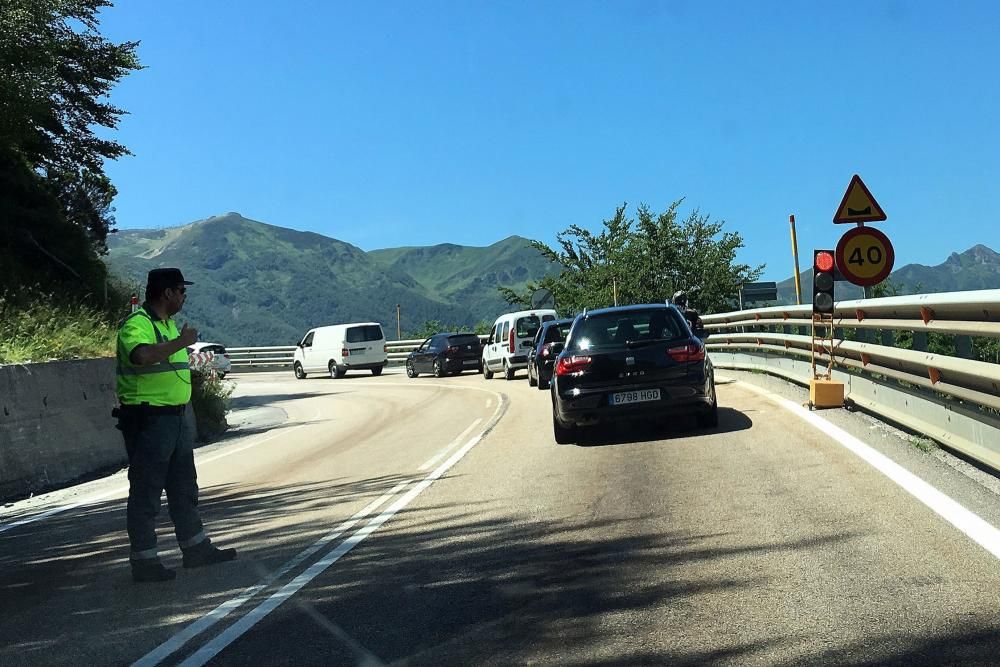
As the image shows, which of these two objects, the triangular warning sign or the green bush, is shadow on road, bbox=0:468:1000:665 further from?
the green bush

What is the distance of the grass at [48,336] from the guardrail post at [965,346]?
32.3ft

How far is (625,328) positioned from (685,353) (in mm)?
826

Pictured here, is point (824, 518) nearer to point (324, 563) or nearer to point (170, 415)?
point (324, 563)

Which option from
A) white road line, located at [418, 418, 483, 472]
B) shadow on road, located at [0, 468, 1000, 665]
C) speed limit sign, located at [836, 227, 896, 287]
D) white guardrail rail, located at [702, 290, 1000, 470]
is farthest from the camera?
speed limit sign, located at [836, 227, 896, 287]

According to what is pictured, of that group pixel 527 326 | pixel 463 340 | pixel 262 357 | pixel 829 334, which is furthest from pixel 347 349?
pixel 829 334

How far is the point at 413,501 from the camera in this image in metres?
8.71

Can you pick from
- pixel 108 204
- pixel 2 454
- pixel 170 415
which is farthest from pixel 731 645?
pixel 108 204

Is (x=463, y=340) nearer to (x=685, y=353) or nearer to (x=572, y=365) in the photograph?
(x=572, y=365)

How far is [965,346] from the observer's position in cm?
795

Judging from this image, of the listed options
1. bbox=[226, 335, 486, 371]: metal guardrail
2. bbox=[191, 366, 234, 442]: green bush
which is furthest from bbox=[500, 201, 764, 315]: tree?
bbox=[191, 366, 234, 442]: green bush

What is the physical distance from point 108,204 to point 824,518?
30.0m

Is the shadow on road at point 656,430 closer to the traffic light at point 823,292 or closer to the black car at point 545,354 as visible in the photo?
the traffic light at point 823,292

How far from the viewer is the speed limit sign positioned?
1244 centimetres

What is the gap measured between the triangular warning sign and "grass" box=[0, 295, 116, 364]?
9.73 metres
